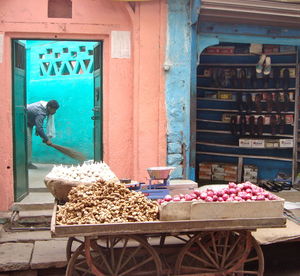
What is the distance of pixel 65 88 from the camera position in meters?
11.0

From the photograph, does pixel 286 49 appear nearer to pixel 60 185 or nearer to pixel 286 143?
pixel 286 143

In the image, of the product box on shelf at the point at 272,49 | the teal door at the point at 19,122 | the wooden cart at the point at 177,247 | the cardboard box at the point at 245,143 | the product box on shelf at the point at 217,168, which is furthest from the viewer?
the product box on shelf at the point at 217,168

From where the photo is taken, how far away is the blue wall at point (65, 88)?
10797 millimetres

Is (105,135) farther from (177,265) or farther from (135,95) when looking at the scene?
(177,265)

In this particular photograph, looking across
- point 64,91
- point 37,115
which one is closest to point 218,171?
point 64,91

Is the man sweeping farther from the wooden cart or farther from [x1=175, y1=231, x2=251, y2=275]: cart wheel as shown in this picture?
[x1=175, y1=231, x2=251, y2=275]: cart wheel

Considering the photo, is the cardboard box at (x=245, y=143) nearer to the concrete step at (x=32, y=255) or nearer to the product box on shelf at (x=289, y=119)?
the product box on shelf at (x=289, y=119)

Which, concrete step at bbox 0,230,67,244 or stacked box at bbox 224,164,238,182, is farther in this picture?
stacked box at bbox 224,164,238,182

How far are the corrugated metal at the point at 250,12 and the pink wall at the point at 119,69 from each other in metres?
0.67

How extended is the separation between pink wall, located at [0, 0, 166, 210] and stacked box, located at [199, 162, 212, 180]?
2.70 metres

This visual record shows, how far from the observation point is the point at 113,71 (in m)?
6.58

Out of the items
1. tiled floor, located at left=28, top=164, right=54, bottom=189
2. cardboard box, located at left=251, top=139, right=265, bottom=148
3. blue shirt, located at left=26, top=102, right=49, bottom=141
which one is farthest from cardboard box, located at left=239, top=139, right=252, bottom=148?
blue shirt, located at left=26, top=102, right=49, bottom=141

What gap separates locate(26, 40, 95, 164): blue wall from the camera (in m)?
10.8

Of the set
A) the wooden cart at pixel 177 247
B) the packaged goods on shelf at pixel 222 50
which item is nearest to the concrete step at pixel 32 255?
the wooden cart at pixel 177 247
